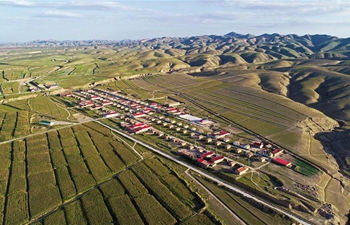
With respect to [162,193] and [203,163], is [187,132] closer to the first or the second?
[203,163]

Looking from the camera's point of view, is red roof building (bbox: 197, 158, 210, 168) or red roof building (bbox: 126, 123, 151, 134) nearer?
red roof building (bbox: 197, 158, 210, 168)

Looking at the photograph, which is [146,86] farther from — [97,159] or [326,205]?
[326,205]

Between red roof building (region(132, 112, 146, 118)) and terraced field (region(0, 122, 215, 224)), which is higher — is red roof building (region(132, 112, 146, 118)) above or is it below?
below

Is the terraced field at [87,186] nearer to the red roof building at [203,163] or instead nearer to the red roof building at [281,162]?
the red roof building at [203,163]

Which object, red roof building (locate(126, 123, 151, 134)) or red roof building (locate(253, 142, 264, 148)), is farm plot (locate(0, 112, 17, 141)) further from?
red roof building (locate(253, 142, 264, 148))

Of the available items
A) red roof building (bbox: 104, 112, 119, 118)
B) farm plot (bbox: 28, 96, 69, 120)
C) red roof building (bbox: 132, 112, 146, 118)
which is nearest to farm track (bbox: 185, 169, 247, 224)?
red roof building (bbox: 132, 112, 146, 118)

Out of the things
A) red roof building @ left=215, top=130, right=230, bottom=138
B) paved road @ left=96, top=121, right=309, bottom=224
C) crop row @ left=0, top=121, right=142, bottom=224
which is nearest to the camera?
paved road @ left=96, top=121, right=309, bottom=224

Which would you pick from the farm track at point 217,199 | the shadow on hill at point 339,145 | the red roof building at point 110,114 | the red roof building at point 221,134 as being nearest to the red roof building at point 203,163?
the farm track at point 217,199

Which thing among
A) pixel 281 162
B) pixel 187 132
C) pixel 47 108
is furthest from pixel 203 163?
pixel 47 108

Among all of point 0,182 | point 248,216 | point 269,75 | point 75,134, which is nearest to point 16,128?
point 75,134

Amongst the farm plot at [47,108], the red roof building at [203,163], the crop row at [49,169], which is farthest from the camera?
the farm plot at [47,108]
